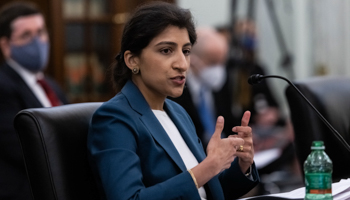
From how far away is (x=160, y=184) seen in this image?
1.47 meters

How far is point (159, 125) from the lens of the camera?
1663mm

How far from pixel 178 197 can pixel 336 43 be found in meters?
4.95

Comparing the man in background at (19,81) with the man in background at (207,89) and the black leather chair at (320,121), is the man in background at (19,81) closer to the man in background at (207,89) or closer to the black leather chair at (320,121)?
the man in background at (207,89)

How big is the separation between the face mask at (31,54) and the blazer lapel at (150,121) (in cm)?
159

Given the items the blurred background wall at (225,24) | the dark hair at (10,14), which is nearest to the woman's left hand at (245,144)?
the dark hair at (10,14)

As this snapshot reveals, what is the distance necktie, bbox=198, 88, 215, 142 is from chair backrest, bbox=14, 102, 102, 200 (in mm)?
2318

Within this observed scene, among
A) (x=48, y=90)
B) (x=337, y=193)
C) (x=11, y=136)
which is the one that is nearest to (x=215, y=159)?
(x=337, y=193)

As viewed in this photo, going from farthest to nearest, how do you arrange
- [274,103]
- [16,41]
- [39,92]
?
[274,103], [16,41], [39,92]

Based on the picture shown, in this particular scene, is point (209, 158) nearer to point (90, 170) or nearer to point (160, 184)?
point (160, 184)

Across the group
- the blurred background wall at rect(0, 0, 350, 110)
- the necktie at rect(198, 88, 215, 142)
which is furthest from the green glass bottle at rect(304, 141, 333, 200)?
the blurred background wall at rect(0, 0, 350, 110)

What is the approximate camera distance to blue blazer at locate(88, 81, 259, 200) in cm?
146

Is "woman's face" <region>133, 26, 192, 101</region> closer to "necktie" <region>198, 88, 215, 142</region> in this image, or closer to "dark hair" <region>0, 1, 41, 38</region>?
"dark hair" <region>0, 1, 41, 38</region>

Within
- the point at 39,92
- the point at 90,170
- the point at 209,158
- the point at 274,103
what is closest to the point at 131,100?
the point at 90,170

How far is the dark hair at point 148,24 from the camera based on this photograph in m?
1.65
